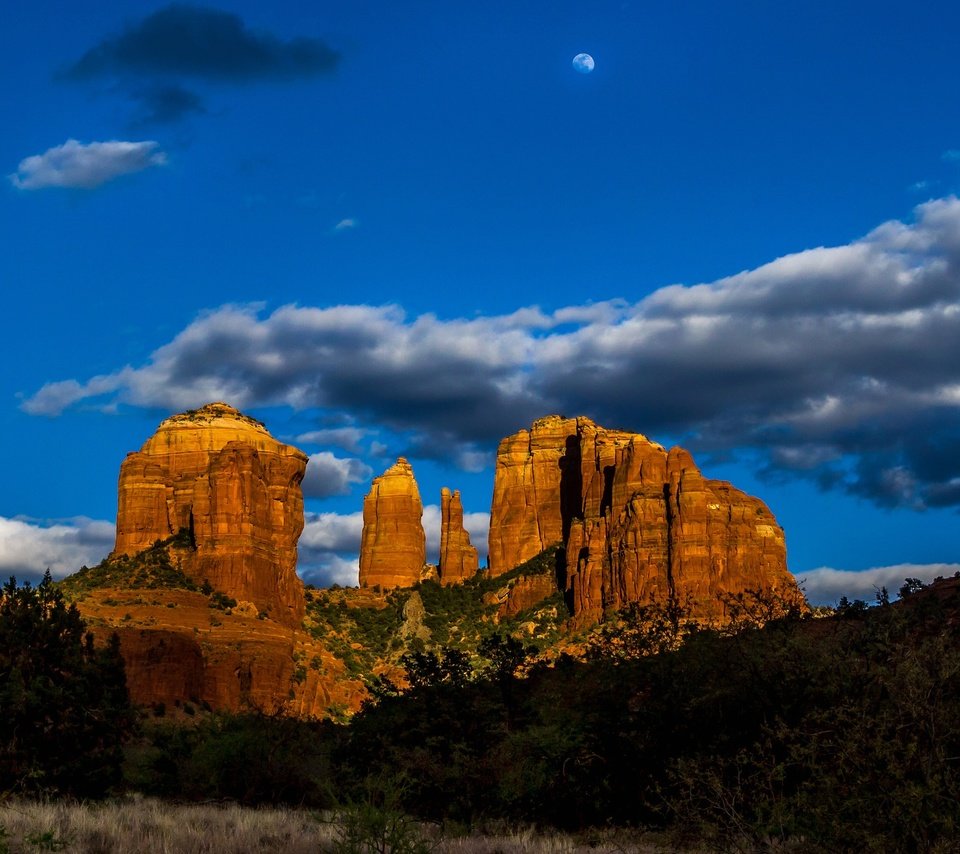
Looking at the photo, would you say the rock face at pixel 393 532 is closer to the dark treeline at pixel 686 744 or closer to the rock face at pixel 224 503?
the rock face at pixel 224 503

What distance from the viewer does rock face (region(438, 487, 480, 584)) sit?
191 m

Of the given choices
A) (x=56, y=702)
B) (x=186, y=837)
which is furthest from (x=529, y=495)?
(x=186, y=837)

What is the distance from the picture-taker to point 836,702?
22891 millimetres

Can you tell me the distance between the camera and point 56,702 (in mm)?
37250

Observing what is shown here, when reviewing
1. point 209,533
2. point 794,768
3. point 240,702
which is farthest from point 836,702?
point 209,533

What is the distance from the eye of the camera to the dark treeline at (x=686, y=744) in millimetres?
15094

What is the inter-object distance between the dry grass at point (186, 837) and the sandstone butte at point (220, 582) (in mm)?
67439

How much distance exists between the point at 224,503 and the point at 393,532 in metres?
61.6

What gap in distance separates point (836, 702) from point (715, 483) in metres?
135

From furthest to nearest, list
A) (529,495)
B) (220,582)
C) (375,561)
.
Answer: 1. (529,495)
2. (375,561)
3. (220,582)

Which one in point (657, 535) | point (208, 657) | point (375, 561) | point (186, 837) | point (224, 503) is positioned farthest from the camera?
point (375, 561)

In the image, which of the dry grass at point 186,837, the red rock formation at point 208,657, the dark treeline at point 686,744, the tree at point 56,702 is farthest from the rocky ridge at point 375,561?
the dry grass at point 186,837

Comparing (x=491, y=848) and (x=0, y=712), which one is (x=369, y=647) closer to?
(x=0, y=712)

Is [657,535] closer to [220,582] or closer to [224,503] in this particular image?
[224,503]
